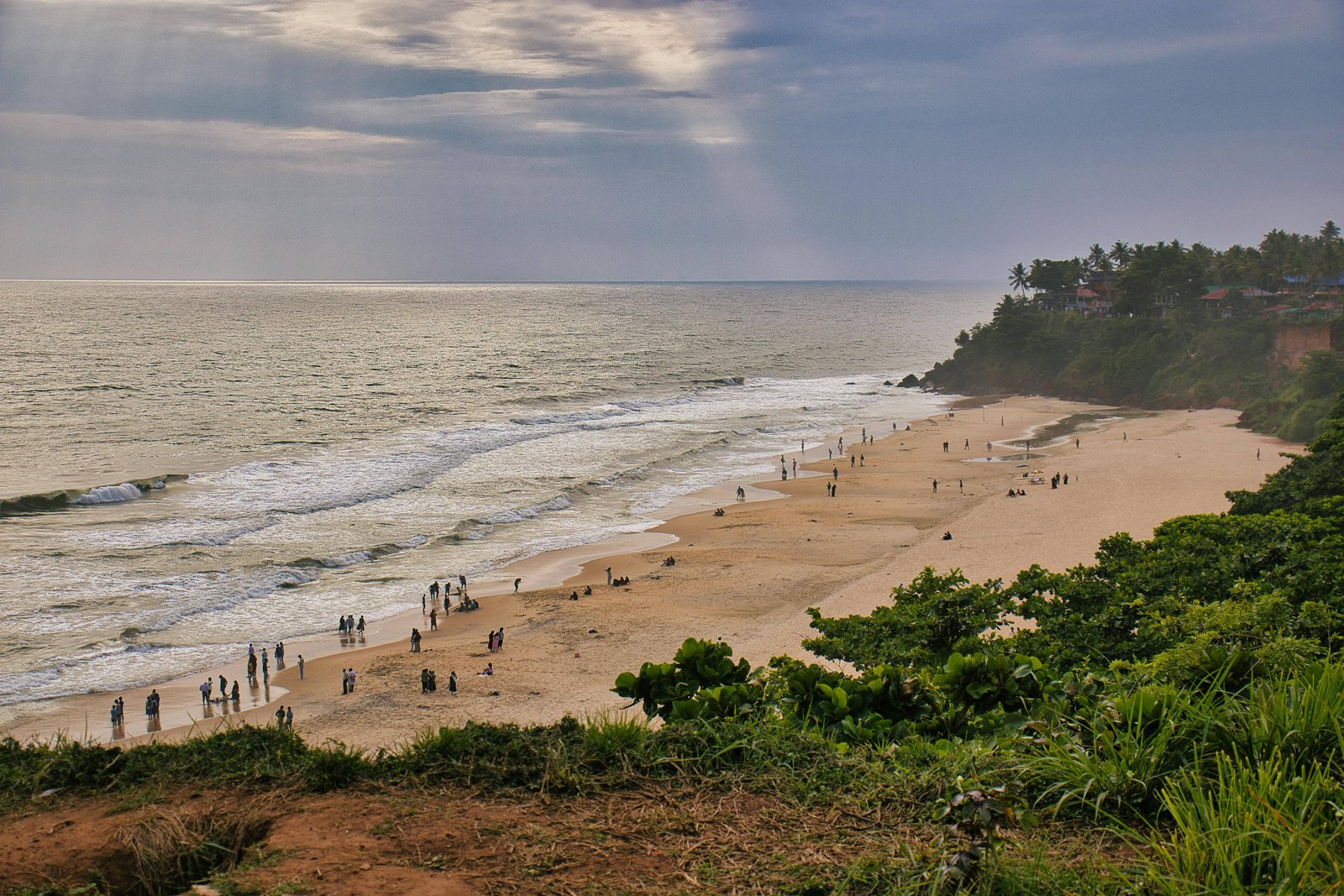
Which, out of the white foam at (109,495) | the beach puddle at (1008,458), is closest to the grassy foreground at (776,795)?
the white foam at (109,495)

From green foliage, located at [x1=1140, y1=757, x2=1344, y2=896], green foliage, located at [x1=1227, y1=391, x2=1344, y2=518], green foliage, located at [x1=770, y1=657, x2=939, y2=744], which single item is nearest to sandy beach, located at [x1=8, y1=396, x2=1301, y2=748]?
green foliage, located at [x1=770, y1=657, x2=939, y2=744]

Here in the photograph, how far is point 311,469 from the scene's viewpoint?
54.1 metres

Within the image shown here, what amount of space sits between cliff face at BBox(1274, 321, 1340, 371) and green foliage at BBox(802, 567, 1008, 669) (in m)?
69.8

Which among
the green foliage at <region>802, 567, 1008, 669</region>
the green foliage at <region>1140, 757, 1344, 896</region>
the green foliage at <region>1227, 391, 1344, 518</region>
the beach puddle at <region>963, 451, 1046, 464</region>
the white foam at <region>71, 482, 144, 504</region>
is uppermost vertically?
the green foliage at <region>1140, 757, 1344, 896</region>

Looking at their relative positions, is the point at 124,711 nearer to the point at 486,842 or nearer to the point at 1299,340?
the point at 486,842

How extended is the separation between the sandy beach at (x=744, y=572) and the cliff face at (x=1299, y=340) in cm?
1635

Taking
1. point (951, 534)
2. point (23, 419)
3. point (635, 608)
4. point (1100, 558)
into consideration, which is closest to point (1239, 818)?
point (1100, 558)

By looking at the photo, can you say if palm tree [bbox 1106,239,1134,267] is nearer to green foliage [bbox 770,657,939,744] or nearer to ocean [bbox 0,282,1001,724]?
ocean [bbox 0,282,1001,724]

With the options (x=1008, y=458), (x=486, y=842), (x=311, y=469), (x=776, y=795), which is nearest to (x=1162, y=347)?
(x=1008, y=458)

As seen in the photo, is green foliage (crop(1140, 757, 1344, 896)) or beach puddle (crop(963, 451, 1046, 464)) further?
beach puddle (crop(963, 451, 1046, 464))

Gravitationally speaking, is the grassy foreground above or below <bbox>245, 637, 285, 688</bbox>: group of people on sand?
above

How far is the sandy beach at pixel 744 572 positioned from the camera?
80.1 ft

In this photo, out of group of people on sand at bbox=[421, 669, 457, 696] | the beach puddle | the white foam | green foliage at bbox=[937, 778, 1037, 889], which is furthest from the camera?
the beach puddle

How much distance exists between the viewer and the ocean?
102ft
